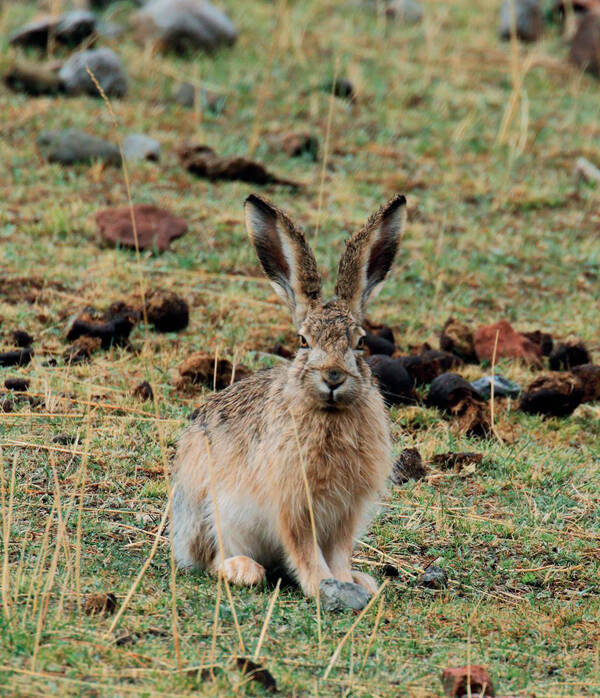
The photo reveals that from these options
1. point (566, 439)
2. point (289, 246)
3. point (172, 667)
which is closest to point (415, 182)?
point (566, 439)

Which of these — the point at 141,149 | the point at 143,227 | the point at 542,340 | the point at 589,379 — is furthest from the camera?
the point at 141,149

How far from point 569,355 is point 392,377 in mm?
1523

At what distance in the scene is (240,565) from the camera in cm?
476

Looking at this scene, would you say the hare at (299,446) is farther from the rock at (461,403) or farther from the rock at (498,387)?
the rock at (498,387)

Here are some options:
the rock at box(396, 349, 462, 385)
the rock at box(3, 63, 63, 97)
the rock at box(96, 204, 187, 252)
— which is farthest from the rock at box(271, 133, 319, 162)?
the rock at box(396, 349, 462, 385)

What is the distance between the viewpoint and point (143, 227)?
9227 millimetres

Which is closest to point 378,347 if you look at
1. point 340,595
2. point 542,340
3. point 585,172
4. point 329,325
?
point 542,340

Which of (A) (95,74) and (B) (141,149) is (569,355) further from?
(A) (95,74)

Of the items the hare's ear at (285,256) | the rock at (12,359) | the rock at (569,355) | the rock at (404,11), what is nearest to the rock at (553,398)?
the rock at (569,355)

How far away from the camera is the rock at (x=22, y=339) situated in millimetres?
7371

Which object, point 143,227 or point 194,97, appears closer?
point 143,227

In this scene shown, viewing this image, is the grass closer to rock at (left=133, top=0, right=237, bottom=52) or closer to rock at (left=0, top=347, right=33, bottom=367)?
rock at (left=0, top=347, right=33, bottom=367)

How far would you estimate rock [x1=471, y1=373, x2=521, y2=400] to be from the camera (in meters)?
7.33

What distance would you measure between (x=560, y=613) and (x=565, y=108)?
9684 mm
